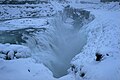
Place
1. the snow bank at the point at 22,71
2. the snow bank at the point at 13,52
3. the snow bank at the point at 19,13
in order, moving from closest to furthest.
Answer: the snow bank at the point at 22,71 → the snow bank at the point at 13,52 → the snow bank at the point at 19,13

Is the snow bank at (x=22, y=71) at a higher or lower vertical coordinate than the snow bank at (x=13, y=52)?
higher

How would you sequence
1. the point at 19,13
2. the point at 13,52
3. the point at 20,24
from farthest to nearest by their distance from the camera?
the point at 19,13 → the point at 20,24 → the point at 13,52

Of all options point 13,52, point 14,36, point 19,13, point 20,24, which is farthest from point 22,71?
point 19,13

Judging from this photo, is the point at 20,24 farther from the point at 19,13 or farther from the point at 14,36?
the point at 19,13

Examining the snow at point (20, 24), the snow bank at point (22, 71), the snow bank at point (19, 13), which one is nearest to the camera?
the snow bank at point (22, 71)

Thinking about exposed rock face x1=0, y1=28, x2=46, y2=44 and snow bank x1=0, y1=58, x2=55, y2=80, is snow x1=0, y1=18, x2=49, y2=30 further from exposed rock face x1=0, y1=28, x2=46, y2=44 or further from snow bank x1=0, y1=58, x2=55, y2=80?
snow bank x1=0, y1=58, x2=55, y2=80

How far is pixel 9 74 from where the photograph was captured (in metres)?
8.74

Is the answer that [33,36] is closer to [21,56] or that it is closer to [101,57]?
[21,56]

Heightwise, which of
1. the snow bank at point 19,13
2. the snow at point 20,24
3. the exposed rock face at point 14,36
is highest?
the exposed rock face at point 14,36

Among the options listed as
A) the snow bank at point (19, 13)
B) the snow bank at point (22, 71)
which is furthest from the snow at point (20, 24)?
the snow bank at point (22, 71)

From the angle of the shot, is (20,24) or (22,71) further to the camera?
(20,24)

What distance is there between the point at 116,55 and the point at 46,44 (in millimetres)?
8587

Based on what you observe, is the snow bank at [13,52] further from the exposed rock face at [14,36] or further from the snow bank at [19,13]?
the snow bank at [19,13]

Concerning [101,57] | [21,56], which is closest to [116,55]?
[101,57]
